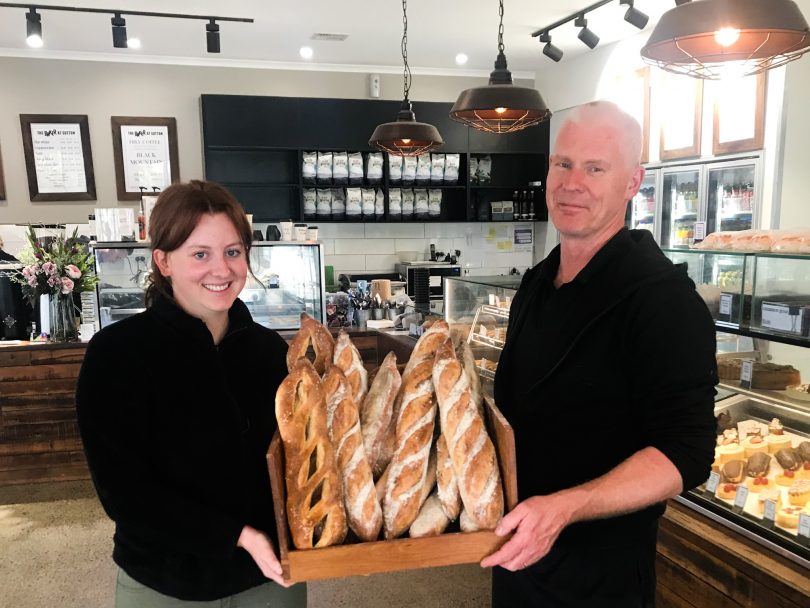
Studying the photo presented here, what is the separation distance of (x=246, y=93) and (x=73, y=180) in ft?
5.98

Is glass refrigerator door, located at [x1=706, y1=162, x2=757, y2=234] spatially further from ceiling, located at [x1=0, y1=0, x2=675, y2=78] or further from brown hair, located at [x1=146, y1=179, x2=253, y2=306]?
brown hair, located at [x1=146, y1=179, x2=253, y2=306]

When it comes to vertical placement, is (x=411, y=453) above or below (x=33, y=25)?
below

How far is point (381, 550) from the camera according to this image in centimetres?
91

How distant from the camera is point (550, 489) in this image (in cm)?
124

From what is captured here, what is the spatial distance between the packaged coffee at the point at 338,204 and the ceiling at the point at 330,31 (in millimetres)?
1265

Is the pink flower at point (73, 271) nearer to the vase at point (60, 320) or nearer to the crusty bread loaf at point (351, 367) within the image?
the vase at point (60, 320)

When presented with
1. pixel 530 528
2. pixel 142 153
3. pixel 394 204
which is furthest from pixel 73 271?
pixel 530 528

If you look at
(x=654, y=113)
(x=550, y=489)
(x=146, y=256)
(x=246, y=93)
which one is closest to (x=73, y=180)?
(x=246, y=93)

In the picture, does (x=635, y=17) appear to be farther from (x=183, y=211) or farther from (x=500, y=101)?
(x=183, y=211)

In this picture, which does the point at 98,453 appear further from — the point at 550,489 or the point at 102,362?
the point at 550,489

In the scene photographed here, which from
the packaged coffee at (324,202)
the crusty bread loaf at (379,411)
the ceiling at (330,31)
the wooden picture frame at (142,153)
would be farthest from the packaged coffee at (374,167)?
the crusty bread loaf at (379,411)

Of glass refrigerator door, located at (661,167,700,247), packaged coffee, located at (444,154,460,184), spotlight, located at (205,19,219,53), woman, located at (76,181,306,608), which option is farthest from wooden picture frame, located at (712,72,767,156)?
Answer: woman, located at (76,181,306,608)

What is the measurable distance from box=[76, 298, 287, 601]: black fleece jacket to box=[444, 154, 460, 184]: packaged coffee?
5623 millimetres

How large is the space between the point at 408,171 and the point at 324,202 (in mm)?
921
